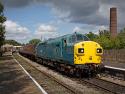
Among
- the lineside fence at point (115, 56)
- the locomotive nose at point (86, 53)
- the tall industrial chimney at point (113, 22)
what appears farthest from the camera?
the tall industrial chimney at point (113, 22)

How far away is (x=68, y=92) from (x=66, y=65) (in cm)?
760

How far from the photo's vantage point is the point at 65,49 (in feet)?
74.1

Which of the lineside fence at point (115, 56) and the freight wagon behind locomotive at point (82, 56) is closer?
the freight wagon behind locomotive at point (82, 56)

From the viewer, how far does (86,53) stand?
20.3m

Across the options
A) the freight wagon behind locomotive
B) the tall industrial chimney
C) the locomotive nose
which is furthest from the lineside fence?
the tall industrial chimney

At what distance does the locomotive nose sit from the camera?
2006cm

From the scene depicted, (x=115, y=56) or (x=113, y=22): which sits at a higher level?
(x=113, y=22)

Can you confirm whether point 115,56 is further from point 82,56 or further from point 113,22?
point 113,22

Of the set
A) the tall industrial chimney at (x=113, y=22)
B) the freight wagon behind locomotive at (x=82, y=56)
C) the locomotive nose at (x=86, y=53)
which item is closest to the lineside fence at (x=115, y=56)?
the freight wagon behind locomotive at (x=82, y=56)

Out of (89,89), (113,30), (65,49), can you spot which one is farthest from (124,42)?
(89,89)

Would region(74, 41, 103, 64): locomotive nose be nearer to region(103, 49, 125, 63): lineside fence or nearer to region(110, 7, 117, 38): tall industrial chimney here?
region(103, 49, 125, 63): lineside fence

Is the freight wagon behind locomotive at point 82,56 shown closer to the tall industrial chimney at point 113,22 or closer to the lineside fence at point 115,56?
the lineside fence at point 115,56

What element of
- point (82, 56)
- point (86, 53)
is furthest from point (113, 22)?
point (82, 56)

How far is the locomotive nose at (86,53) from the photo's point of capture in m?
20.1
